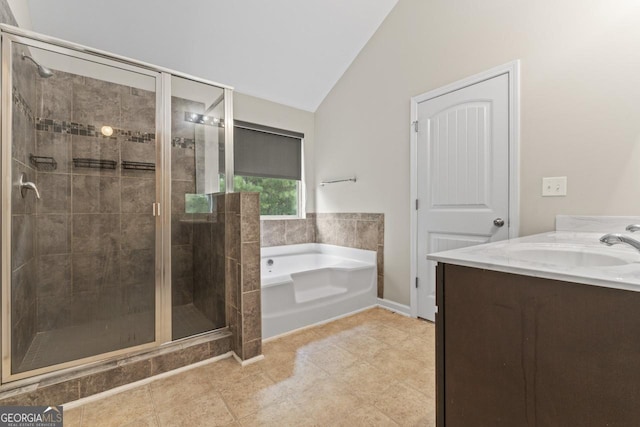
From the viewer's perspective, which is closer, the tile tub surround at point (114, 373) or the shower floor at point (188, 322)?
the tile tub surround at point (114, 373)

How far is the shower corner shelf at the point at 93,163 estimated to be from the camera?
6.61 ft

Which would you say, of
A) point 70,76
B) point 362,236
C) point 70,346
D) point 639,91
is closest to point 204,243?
point 70,346

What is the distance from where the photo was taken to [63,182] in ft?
6.25

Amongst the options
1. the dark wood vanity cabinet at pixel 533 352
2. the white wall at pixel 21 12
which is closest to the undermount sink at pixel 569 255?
the dark wood vanity cabinet at pixel 533 352

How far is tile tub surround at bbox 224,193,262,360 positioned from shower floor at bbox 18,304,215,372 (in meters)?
0.32

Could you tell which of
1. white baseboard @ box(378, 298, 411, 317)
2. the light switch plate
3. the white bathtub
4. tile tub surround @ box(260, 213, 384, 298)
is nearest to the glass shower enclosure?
the white bathtub

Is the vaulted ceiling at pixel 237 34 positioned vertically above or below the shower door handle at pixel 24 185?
above

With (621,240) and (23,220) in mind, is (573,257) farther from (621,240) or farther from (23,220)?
(23,220)

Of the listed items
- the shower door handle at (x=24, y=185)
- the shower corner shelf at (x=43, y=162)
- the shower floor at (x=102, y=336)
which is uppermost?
the shower corner shelf at (x=43, y=162)

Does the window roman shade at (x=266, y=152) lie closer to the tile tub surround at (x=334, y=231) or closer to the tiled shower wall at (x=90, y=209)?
the tile tub surround at (x=334, y=231)

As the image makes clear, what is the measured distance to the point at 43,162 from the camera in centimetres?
184

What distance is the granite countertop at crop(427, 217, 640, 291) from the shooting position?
63cm

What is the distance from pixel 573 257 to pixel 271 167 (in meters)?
2.90

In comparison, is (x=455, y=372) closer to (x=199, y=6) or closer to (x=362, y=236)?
(x=362, y=236)
